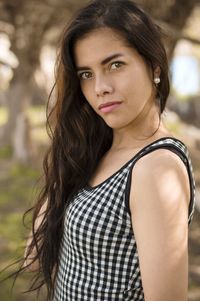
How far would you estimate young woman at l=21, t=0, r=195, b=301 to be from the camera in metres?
1.23

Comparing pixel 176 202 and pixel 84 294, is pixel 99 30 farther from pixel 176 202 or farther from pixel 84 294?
pixel 84 294


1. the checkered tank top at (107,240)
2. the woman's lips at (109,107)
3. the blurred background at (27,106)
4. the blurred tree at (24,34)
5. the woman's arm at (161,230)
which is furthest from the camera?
the blurred tree at (24,34)

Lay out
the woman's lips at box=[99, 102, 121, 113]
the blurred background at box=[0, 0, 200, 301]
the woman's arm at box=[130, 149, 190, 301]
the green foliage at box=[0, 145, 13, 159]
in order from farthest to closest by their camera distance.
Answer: the green foliage at box=[0, 145, 13, 159] < the blurred background at box=[0, 0, 200, 301] < the woman's lips at box=[99, 102, 121, 113] < the woman's arm at box=[130, 149, 190, 301]

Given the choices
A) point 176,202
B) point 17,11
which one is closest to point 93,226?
point 176,202

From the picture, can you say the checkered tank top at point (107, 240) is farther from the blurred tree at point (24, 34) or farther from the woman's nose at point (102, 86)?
the blurred tree at point (24, 34)

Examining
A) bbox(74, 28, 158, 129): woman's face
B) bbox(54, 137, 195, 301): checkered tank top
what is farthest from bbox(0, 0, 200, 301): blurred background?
bbox(74, 28, 158, 129): woman's face

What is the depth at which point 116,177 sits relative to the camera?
136 cm

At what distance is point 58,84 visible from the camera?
64.1 inches

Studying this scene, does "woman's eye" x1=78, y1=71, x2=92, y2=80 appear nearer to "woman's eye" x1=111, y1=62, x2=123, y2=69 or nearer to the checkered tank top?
"woman's eye" x1=111, y1=62, x2=123, y2=69

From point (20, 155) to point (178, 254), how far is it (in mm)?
7701

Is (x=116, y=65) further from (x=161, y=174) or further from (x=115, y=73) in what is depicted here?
(x=161, y=174)

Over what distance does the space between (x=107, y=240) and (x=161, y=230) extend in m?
0.17

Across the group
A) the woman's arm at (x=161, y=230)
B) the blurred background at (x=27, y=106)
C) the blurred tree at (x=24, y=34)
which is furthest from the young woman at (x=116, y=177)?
the blurred tree at (x=24, y=34)

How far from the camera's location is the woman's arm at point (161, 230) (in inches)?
47.7
